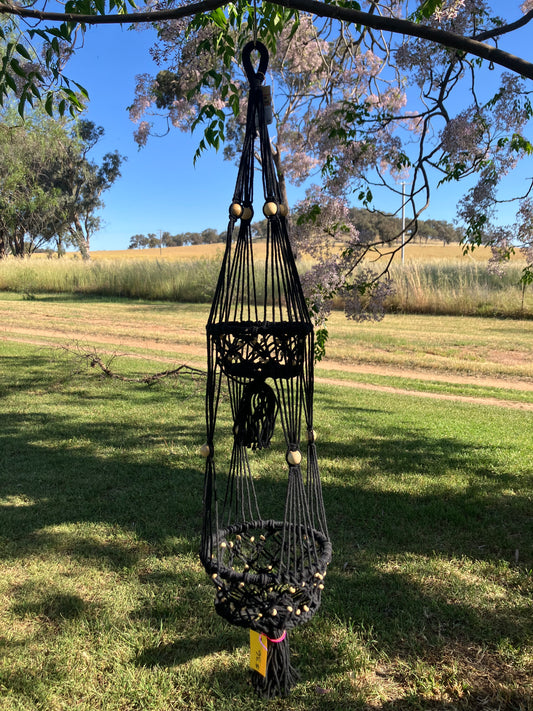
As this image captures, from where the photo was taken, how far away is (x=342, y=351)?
960cm

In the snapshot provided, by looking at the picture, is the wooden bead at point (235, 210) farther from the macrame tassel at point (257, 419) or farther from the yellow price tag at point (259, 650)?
the yellow price tag at point (259, 650)

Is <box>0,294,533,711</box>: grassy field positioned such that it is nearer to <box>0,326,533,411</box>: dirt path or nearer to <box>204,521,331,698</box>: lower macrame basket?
<box>204,521,331,698</box>: lower macrame basket

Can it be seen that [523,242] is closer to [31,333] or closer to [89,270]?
[31,333]

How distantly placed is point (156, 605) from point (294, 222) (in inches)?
99.5

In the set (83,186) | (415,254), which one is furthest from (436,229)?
(83,186)

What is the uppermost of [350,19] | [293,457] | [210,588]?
[350,19]

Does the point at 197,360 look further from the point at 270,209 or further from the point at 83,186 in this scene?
the point at 83,186

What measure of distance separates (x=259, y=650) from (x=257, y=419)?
2.43 feet

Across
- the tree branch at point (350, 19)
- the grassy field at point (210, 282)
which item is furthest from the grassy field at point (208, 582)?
the grassy field at point (210, 282)

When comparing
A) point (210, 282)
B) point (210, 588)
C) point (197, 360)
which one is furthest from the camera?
point (210, 282)

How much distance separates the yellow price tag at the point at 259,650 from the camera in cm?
171

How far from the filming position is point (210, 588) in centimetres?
244

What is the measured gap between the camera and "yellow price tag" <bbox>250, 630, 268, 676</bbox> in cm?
171

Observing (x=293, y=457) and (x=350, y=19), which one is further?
(x=350, y=19)
